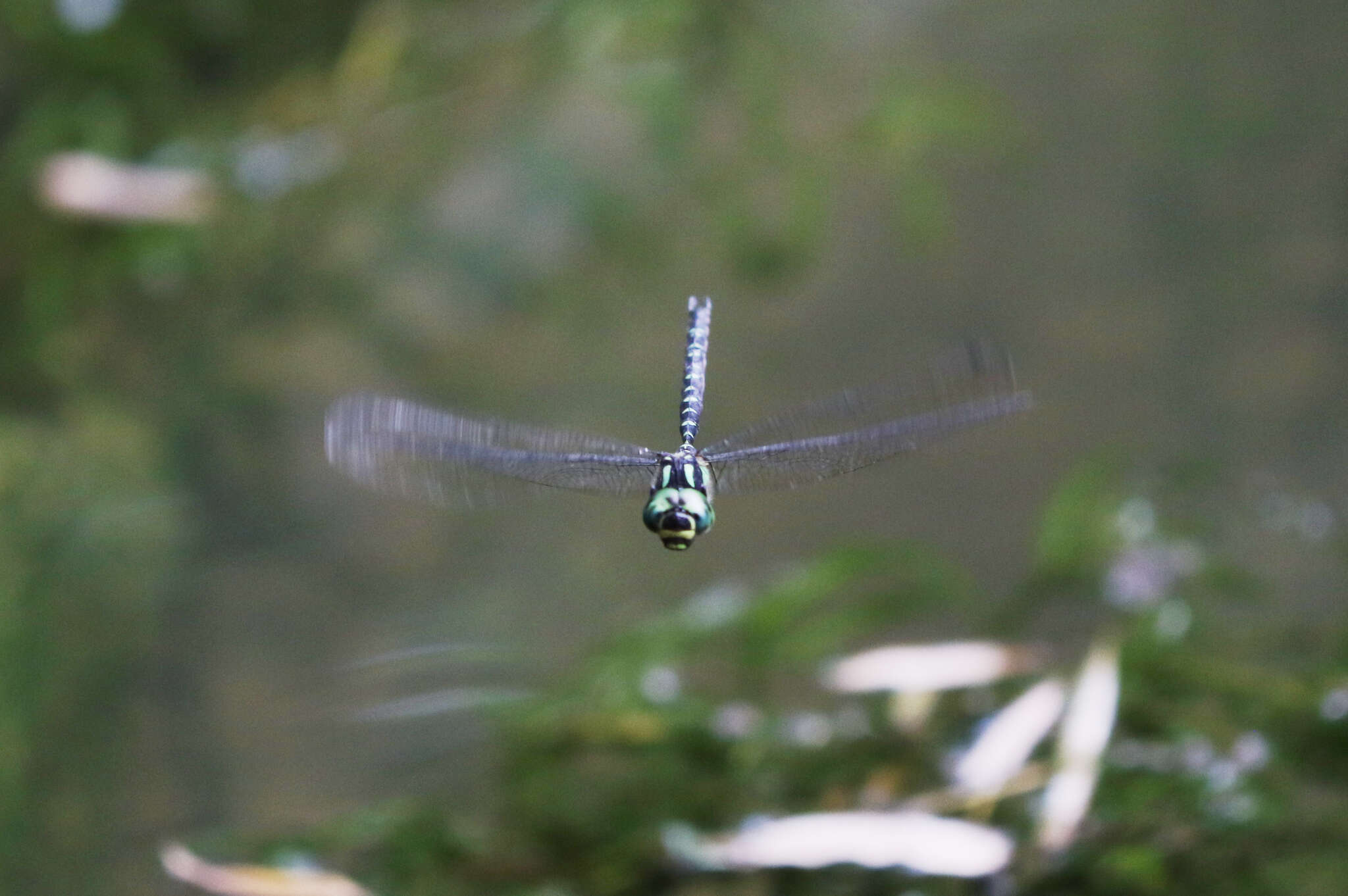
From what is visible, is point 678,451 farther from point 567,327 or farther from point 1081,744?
point 567,327

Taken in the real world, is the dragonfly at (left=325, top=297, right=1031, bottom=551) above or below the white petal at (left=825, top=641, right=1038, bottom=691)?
below

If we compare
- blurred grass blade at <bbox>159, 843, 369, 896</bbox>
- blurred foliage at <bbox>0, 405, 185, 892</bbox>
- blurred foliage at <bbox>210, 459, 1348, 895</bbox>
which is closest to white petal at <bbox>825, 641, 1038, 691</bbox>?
blurred foliage at <bbox>210, 459, 1348, 895</bbox>

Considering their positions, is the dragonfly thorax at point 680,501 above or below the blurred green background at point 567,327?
below

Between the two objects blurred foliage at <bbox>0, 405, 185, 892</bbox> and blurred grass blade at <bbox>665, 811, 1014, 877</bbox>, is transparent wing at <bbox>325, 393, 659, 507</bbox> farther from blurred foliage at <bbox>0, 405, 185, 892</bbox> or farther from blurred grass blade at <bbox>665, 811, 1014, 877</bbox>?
blurred foliage at <bbox>0, 405, 185, 892</bbox>

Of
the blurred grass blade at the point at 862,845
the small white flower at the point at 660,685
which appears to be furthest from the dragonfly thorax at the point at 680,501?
the small white flower at the point at 660,685

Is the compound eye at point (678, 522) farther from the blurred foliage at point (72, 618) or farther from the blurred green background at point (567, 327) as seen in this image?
the blurred foliage at point (72, 618)
